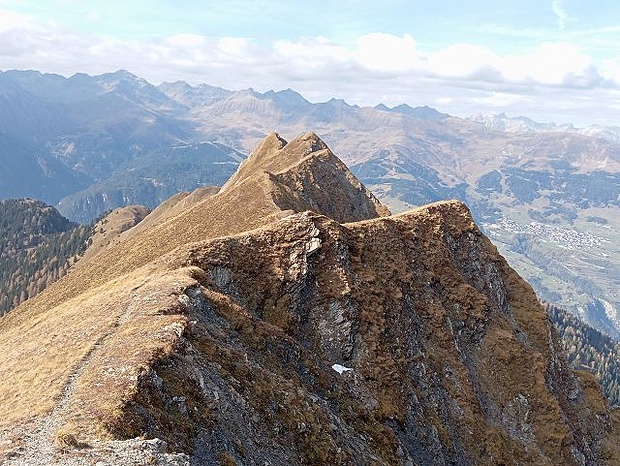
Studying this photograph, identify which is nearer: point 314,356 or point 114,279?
point 314,356

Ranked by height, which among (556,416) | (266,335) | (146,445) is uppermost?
(146,445)

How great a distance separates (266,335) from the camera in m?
49.6

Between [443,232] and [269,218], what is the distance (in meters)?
29.2

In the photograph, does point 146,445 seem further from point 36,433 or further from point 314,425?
point 314,425

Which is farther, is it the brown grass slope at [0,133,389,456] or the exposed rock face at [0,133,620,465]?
the brown grass slope at [0,133,389,456]

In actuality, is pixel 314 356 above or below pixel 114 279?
below

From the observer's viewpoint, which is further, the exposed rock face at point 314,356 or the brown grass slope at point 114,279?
the brown grass slope at point 114,279

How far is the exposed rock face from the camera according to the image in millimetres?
33125

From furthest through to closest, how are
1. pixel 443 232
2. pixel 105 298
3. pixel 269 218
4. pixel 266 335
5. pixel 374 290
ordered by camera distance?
1. pixel 269 218
2. pixel 443 232
3. pixel 374 290
4. pixel 105 298
5. pixel 266 335

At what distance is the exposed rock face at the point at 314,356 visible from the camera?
3312cm

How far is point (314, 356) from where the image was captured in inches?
2190

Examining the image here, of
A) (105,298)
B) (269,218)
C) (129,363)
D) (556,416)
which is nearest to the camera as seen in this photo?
(129,363)

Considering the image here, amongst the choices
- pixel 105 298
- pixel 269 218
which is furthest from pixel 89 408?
pixel 269 218

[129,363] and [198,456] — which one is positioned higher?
[129,363]
